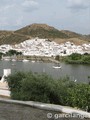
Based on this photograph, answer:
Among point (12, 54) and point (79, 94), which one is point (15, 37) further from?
point (79, 94)

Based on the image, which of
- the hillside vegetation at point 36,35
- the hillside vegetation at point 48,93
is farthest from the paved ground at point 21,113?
the hillside vegetation at point 36,35

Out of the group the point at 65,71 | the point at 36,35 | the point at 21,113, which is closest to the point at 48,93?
the point at 21,113

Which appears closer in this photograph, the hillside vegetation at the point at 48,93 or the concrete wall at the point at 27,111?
the concrete wall at the point at 27,111

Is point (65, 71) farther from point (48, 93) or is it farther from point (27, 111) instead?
point (27, 111)

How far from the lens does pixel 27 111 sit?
8211 mm

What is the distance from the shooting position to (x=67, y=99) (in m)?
10.3

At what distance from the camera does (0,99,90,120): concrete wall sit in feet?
25.0

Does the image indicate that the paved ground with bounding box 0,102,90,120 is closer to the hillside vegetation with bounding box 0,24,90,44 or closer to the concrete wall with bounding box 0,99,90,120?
the concrete wall with bounding box 0,99,90,120

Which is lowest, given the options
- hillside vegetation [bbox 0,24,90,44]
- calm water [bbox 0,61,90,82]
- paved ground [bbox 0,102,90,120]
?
calm water [bbox 0,61,90,82]

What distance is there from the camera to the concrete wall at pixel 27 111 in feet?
25.0

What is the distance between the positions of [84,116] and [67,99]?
9.30ft

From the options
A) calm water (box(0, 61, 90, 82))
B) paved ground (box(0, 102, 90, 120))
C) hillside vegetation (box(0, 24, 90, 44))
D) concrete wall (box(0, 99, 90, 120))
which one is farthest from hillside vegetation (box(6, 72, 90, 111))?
hillside vegetation (box(0, 24, 90, 44))

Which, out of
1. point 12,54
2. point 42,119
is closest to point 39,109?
point 42,119

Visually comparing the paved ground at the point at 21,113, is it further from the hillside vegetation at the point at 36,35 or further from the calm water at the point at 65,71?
the hillside vegetation at the point at 36,35
